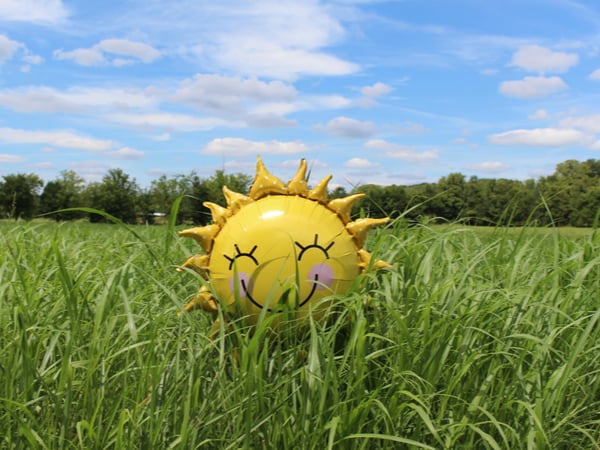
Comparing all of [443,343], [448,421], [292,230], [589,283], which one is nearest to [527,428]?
[448,421]

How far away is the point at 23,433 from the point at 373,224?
1542 millimetres

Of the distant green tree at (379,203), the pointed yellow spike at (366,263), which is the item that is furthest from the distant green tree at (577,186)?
the pointed yellow spike at (366,263)

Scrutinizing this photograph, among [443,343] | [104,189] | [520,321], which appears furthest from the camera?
[104,189]

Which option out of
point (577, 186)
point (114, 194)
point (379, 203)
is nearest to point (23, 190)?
point (114, 194)

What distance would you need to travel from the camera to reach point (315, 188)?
7.72 feet

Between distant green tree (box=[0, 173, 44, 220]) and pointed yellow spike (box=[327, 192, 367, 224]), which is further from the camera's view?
distant green tree (box=[0, 173, 44, 220])

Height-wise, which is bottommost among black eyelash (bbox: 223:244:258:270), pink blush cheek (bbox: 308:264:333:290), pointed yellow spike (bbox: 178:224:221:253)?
pink blush cheek (bbox: 308:264:333:290)

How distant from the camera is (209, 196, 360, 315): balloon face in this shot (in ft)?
7.03

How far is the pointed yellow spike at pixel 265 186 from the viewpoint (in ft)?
7.79

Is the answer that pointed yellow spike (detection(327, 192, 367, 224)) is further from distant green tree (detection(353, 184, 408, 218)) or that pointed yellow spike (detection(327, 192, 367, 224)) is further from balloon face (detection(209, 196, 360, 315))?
distant green tree (detection(353, 184, 408, 218))

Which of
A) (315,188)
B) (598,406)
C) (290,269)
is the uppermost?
(315,188)

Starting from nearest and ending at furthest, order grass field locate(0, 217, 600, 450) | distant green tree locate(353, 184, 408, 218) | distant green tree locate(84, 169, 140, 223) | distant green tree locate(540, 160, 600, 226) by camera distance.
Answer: grass field locate(0, 217, 600, 450) < distant green tree locate(353, 184, 408, 218) < distant green tree locate(540, 160, 600, 226) < distant green tree locate(84, 169, 140, 223)

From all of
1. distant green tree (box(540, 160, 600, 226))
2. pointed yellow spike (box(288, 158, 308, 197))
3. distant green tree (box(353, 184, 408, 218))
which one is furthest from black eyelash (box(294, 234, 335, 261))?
distant green tree (box(540, 160, 600, 226))

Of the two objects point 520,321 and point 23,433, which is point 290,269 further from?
point 23,433
